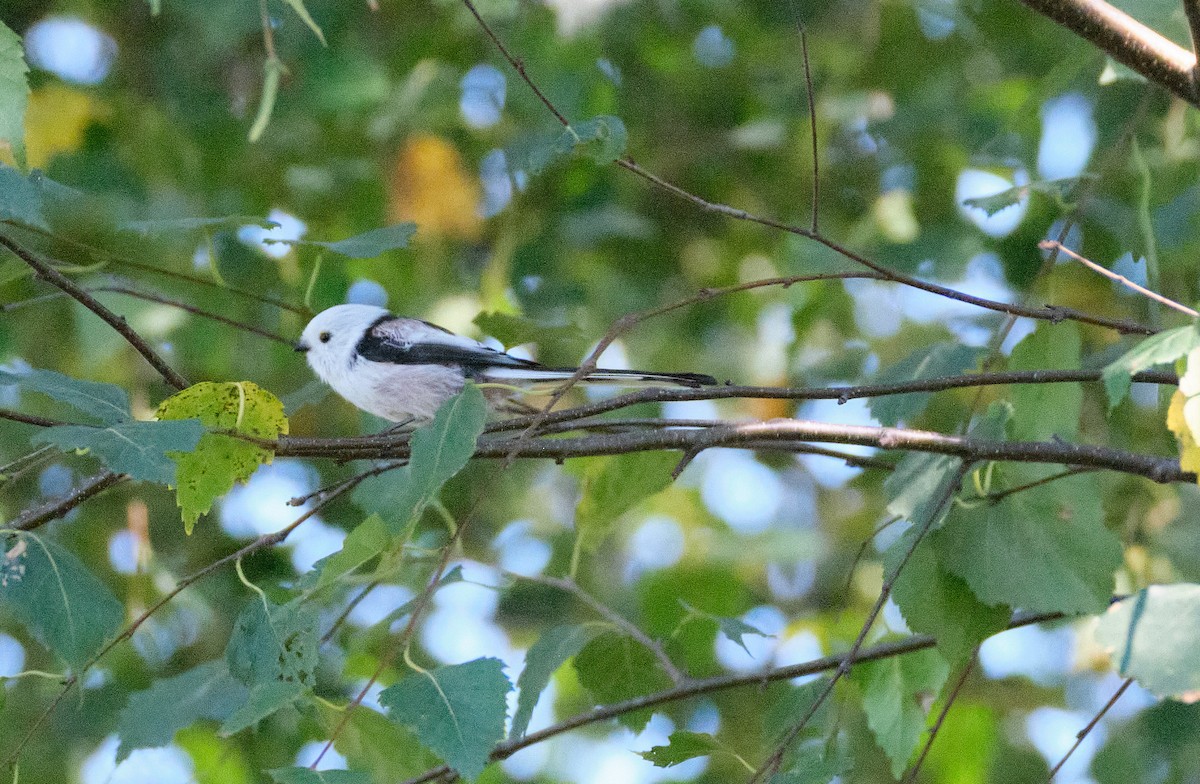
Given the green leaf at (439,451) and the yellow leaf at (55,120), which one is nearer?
the green leaf at (439,451)

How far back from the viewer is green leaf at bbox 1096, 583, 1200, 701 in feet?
3.96

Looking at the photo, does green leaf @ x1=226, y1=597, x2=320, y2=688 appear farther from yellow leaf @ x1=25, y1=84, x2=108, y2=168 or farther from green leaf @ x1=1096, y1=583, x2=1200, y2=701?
yellow leaf @ x1=25, y1=84, x2=108, y2=168

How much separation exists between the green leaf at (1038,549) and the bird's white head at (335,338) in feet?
4.78

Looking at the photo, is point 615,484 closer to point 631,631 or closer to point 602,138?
point 631,631

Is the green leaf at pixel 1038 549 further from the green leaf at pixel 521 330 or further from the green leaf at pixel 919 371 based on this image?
the green leaf at pixel 521 330

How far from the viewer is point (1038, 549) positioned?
157cm

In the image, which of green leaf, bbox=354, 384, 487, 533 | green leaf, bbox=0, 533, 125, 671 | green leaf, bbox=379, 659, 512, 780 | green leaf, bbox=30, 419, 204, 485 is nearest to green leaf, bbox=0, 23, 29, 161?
green leaf, bbox=30, 419, 204, 485

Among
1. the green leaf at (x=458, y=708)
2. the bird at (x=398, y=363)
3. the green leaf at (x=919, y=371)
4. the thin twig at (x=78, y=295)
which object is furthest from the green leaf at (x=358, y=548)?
the bird at (x=398, y=363)

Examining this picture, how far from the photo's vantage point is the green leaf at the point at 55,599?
4.56 ft

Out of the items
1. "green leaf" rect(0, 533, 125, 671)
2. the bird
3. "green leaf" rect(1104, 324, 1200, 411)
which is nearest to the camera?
"green leaf" rect(1104, 324, 1200, 411)

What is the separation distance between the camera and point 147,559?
2.83 m

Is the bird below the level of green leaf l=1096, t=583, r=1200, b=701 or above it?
above


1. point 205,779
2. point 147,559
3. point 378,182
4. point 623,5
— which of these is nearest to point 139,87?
point 378,182

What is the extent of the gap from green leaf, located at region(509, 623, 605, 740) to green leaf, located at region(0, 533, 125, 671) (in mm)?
562
